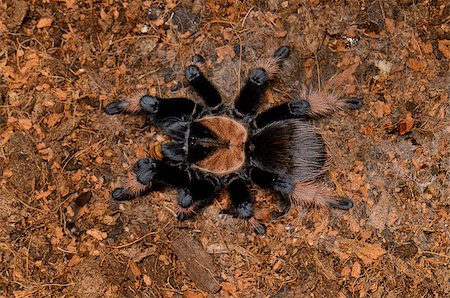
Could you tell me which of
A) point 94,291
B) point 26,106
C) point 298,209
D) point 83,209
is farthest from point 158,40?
point 94,291

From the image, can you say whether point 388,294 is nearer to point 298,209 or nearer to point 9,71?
point 298,209

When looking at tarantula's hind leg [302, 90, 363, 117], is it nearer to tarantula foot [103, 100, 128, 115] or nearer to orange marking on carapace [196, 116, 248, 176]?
orange marking on carapace [196, 116, 248, 176]

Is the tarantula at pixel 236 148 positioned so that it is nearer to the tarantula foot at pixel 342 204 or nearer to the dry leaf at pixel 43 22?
the tarantula foot at pixel 342 204

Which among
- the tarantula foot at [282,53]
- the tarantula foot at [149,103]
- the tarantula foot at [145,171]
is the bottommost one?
the tarantula foot at [145,171]

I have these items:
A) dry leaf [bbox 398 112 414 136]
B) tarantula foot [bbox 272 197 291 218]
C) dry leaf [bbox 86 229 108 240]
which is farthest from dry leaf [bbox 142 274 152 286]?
dry leaf [bbox 398 112 414 136]

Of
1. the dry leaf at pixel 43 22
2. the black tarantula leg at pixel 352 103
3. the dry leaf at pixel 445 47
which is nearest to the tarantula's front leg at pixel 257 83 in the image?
the black tarantula leg at pixel 352 103

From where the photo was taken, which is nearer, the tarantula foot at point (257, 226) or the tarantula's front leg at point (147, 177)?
the tarantula's front leg at point (147, 177)
